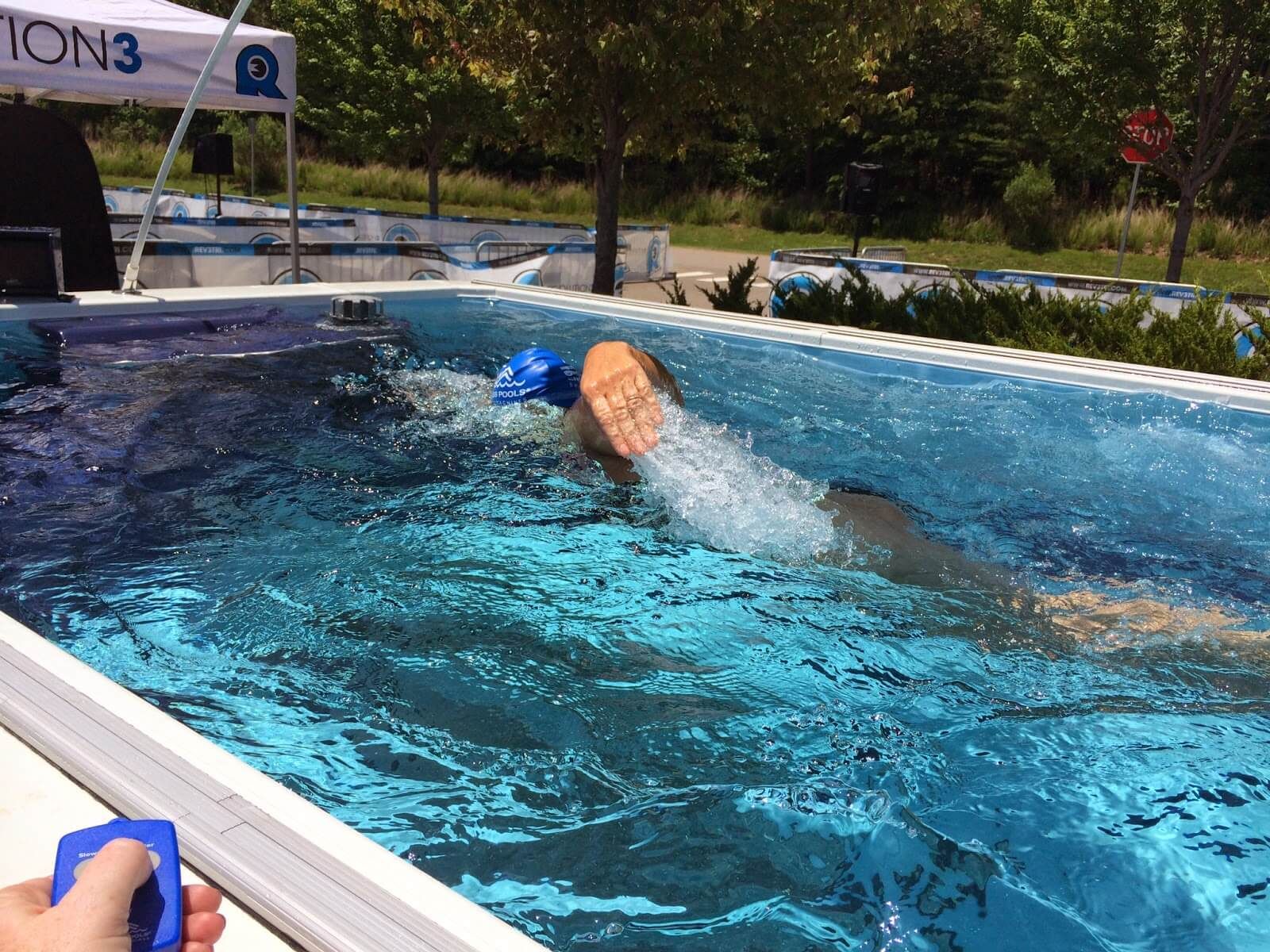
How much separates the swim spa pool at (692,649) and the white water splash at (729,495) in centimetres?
3

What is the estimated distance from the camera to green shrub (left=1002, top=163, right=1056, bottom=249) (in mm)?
28609

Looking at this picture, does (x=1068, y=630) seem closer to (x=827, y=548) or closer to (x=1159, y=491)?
(x=827, y=548)

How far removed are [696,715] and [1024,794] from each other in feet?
3.32

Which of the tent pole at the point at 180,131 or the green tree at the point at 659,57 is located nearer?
the tent pole at the point at 180,131

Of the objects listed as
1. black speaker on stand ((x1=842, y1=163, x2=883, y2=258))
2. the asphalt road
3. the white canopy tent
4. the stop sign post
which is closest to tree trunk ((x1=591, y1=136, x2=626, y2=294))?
the asphalt road

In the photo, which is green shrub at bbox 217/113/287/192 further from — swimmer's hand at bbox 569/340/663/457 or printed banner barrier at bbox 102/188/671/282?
swimmer's hand at bbox 569/340/663/457

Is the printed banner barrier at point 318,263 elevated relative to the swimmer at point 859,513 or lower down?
elevated

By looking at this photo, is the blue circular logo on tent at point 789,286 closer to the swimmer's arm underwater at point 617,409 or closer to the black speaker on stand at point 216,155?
the swimmer's arm underwater at point 617,409

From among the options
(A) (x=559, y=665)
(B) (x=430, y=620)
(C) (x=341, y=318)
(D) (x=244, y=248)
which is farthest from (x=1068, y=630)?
(D) (x=244, y=248)

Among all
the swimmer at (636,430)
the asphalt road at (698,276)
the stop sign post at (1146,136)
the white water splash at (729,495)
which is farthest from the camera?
the asphalt road at (698,276)

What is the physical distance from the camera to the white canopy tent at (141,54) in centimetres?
770

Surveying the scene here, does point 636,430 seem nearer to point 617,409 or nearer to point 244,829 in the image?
point 617,409

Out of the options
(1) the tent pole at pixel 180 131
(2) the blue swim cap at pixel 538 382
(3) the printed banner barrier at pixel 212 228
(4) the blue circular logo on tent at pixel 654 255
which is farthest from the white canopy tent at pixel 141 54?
(4) the blue circular logo on tent at pixel 654 255

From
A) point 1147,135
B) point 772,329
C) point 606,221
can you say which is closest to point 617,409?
point 772,329
